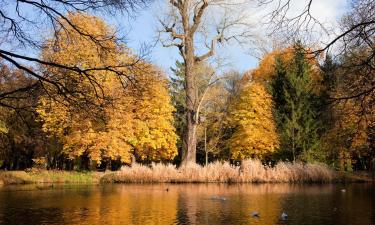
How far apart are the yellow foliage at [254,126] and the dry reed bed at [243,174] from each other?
389 inches

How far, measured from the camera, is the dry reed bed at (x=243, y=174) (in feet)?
91.7

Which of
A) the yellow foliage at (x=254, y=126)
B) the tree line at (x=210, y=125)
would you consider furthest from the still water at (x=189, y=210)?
the yellow foliage at (x=254, y=126)

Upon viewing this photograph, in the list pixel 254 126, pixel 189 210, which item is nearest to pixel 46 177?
pixel 254 126

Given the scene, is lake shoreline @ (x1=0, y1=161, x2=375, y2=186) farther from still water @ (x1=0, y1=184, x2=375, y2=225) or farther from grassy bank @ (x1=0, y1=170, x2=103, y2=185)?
still water @ (x1=0, y1=184, x2=375, y2=225)

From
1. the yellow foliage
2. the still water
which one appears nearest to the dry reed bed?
the still water

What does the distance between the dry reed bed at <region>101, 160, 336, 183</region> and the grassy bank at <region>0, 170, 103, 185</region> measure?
4.23 m

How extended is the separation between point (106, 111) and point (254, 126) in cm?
3163

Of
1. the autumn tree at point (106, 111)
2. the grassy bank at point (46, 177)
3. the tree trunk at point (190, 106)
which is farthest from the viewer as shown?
the tree trunk at point (190, 106)

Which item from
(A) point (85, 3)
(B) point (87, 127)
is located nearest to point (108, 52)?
(A) point (85, 3)

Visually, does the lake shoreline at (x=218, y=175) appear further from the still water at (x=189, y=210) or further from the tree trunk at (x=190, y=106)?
the still water at (x=189, y=210)

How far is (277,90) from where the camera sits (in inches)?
1617

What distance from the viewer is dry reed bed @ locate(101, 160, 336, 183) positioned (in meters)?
27.9

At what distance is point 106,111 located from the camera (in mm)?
8992

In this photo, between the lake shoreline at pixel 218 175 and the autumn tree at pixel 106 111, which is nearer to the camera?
the autumn tree at pixel 106 111
